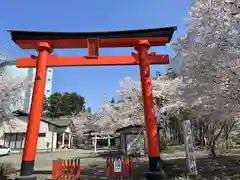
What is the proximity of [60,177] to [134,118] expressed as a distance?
1883 centimetres

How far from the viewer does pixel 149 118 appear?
358 inches

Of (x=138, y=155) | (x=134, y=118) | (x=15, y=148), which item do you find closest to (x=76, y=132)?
(x=15, y=148)

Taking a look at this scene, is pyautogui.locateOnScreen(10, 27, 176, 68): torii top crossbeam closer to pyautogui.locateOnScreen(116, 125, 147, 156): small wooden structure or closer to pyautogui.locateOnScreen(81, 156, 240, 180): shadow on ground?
pyautogui.locateOnScreen(81, 156, 240, 180): shadow on ground

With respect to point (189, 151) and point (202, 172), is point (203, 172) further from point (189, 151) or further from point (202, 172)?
point (189, 151)

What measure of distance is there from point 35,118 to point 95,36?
163 inches

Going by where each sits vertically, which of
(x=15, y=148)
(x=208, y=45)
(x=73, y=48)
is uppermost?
(x=73, y=48)

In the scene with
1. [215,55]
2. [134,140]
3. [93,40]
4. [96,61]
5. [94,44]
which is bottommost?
[134,140]

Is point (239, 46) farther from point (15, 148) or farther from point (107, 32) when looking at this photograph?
point (15, 148)

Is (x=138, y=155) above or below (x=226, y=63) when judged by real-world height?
below

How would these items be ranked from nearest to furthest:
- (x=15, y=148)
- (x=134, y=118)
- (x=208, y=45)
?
1. (x=208, y=45)
2. (x=134, y=118)
3. (x=15, y=148)

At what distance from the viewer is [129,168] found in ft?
32.7

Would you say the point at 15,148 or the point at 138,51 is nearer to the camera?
the point at 138,51

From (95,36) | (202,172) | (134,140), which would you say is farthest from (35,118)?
(134,140)

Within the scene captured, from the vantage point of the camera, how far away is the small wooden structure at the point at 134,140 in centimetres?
2373
